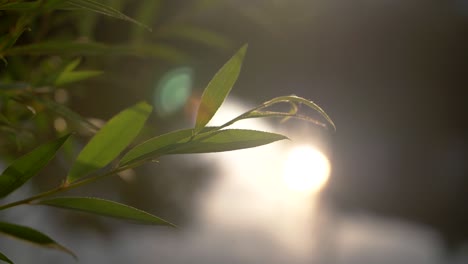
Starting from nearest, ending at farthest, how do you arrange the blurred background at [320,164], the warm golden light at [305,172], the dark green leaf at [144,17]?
the dark green leaf at [144,17]
the blurred background at [320,164]
the warm golden light at [305,172]

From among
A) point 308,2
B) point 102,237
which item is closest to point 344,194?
point 102,237

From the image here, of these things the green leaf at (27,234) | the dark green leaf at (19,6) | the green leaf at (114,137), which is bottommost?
the green leaf at (27,234)

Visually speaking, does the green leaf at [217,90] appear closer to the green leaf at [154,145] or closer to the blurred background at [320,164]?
the green leaf at [154,145]

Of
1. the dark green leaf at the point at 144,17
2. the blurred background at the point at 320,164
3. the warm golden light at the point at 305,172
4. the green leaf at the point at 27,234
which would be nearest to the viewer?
the green leaf at the point at 27,234

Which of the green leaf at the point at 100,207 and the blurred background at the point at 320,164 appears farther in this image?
the blurred background at the point at 320,164

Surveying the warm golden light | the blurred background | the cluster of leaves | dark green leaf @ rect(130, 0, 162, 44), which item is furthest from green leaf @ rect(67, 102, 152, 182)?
the warm golden light

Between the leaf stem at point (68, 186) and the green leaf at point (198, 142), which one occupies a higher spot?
the green leaf at point (198, 142)

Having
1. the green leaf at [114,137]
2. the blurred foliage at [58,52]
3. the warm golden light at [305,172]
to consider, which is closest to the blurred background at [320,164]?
the warm golden light at [305,172]

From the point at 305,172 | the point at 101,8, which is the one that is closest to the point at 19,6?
the point at 101,8
